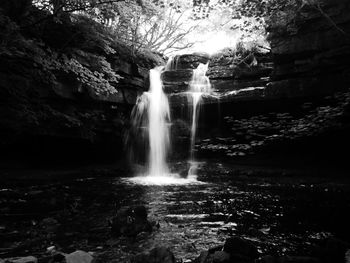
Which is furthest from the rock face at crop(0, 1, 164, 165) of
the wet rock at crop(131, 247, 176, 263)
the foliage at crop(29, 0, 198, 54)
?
the wet rock at crop(131, 247, 176, 263)

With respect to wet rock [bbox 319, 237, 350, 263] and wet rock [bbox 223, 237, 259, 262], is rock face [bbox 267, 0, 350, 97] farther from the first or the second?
wet rock [bbox 223, 237, 259, 262]

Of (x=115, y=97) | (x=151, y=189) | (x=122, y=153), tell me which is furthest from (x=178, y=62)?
(x=151, y=189)

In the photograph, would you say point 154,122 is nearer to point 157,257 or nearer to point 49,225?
point 49,225

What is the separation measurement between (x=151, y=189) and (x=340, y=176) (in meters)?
8.20

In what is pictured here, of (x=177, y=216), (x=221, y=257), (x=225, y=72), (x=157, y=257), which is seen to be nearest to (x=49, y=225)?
(x=177, y=216)

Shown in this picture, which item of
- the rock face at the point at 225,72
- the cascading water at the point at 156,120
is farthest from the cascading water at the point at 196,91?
the rock face at the point at 225,72

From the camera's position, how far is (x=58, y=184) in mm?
10633

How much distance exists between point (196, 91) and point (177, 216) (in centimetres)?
1057

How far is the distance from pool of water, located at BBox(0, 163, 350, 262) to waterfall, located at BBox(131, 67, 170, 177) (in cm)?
620

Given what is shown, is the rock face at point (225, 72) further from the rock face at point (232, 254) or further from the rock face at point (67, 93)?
the rock face at point (232, 254)

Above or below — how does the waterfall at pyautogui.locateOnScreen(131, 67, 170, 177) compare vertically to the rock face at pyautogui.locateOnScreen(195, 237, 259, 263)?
above

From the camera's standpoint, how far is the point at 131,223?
4953mm

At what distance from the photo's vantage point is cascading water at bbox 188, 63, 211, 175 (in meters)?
15.4

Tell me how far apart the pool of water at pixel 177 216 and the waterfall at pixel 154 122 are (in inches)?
244
